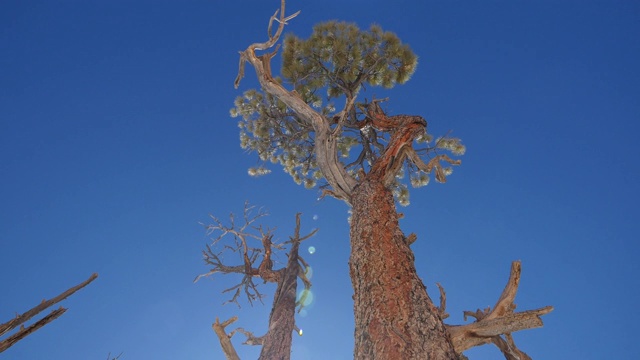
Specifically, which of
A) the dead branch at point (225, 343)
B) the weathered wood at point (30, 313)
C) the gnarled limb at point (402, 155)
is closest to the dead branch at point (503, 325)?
the gnarled limb at point (402, 155)

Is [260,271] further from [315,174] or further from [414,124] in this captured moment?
[414,124]

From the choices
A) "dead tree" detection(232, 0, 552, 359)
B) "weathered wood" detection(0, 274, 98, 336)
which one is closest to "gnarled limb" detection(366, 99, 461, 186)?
Result: "dead tree" detection(232, 0, 552, 359)

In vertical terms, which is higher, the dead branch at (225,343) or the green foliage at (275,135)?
the green foliage at (275,135)

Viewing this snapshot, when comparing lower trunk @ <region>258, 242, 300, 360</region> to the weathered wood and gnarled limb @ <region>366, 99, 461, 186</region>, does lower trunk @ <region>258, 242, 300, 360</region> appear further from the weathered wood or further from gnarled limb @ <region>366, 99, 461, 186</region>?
the weathered wood

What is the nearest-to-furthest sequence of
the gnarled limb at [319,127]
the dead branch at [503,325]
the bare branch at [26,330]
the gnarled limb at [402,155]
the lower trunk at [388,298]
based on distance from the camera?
the bare branch at [26,330] < the lower trunk at [388,298] < the dead branch at [503,325] < the gnarled limb at [402,155] < the gnarled limb at [319,127]

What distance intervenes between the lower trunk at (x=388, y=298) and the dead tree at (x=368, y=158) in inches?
0.4

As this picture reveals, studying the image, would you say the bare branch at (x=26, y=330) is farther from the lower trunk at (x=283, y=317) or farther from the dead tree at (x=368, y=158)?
the lower trunk at (x=283, y=317)

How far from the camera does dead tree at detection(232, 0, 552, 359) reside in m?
3.61

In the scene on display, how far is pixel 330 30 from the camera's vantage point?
845 centimetres

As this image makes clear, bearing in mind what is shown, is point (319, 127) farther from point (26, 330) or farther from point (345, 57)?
point (26, 330)

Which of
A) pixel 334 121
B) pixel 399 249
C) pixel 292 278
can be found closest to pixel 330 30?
pixel 334 121

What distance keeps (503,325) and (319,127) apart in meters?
4.47

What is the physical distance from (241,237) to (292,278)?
1.96m

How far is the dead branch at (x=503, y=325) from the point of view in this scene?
3551 millimetres
